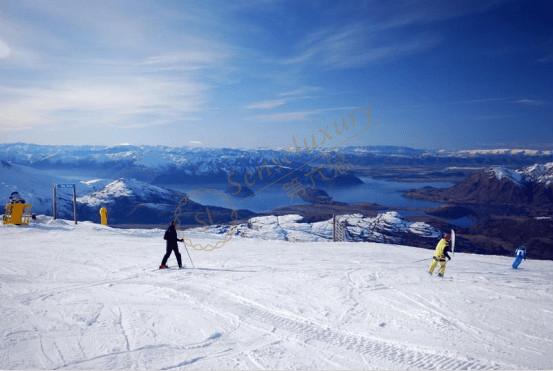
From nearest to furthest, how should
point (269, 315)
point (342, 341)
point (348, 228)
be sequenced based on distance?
1. point (342, 341)
2. point (269, 315)
3. point (348, 228)

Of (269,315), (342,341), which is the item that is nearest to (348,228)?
(269,315)

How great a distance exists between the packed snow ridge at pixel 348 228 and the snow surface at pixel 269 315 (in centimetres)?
8455

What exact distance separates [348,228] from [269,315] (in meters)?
110

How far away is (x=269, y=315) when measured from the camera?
26.5 feet

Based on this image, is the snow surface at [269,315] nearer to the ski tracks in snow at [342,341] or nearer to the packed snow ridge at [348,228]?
the ski tracks in snow at [342,341]

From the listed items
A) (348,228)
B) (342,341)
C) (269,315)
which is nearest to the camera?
(342,341)

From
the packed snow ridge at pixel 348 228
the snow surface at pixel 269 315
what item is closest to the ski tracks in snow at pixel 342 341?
the snow surface at pixel 269 315

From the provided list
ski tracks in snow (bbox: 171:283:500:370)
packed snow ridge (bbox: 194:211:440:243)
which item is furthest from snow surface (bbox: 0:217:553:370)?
packed snow ridge (bbox: 194:211:440:243)

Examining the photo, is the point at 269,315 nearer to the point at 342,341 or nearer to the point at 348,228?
the point at 342,341

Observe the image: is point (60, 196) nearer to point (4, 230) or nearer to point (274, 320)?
point (4, 230)

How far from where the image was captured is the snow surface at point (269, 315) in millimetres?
6094

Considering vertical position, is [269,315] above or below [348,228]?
above

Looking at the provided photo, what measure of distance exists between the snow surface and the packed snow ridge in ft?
277

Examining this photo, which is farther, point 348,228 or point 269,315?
point 348,228
